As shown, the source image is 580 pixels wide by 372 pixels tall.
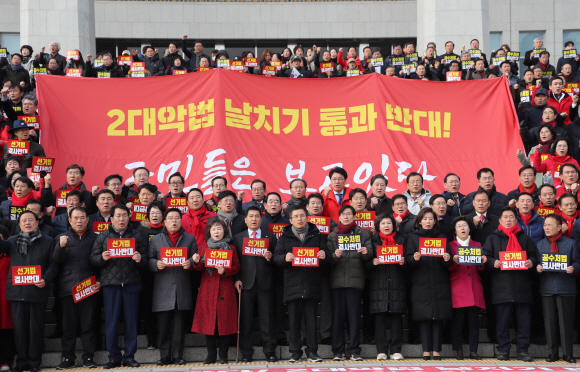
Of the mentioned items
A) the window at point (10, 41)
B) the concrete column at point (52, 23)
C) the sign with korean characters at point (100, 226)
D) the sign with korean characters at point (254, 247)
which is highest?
the window at point (10, 41)

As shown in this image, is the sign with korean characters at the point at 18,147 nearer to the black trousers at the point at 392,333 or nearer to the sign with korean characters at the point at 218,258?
the sign with korean characters at the point at 218,258

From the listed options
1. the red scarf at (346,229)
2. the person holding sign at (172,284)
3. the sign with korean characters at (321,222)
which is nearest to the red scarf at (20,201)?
the person holding sign at (172,284)

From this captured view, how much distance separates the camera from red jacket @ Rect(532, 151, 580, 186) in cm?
1095

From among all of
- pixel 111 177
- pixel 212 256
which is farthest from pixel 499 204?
pixel 111 177

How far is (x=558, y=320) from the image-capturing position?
8.94 meters

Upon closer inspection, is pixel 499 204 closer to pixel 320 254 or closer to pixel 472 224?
pixel 472 224

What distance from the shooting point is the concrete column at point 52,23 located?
1838 cm

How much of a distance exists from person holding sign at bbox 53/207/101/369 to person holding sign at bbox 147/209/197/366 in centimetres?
74

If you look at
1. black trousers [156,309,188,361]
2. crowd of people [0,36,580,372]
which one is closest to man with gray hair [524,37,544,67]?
crowd of people [0,36,580,372]

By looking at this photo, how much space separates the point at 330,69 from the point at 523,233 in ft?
27.1

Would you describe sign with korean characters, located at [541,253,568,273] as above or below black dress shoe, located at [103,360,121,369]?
above

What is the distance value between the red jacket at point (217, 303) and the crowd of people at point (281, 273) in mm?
15

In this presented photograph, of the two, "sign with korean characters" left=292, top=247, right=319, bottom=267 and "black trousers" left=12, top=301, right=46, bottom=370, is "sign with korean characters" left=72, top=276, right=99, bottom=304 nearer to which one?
"black trousers" left=12, top=301, right=46, bottom=370

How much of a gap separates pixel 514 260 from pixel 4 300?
242 inches
